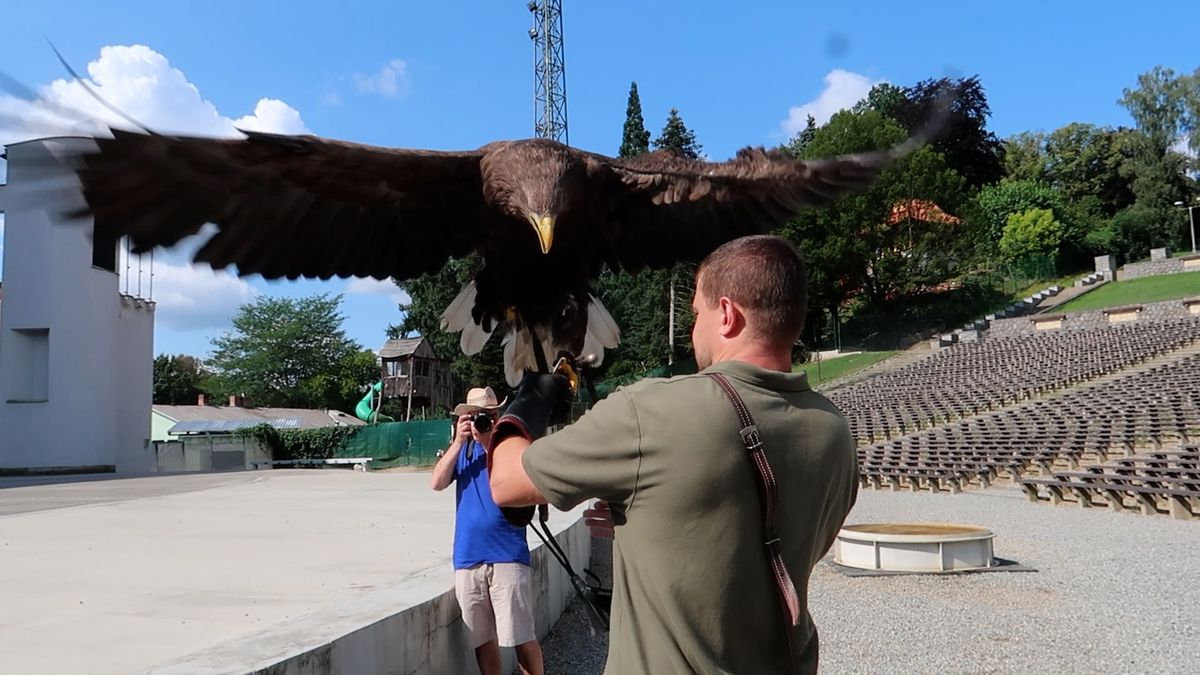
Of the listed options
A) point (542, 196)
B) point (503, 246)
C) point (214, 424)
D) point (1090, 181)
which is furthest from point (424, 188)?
point (1090, 181)

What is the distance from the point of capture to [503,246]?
4219 mm

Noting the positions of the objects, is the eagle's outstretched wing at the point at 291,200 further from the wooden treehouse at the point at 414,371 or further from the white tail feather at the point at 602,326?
the wooden treehouse at the point at 414,371

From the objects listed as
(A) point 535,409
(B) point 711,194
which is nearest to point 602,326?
(B) point 711,194

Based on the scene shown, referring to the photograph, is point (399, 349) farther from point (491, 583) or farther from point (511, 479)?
point (511, 479)

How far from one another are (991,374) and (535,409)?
32.5 m

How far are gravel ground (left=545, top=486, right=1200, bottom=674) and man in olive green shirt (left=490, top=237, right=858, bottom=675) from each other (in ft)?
12.9

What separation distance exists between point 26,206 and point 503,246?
1923mm

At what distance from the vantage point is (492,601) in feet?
14.2

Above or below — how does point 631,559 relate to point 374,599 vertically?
above

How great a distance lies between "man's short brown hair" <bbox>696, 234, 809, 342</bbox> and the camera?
152 centimetres

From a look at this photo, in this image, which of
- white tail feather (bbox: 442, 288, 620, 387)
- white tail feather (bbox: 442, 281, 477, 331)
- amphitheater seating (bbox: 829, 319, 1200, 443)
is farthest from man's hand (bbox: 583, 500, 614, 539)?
amphitheater seating (bbox: 829, 319, 1200, 443)

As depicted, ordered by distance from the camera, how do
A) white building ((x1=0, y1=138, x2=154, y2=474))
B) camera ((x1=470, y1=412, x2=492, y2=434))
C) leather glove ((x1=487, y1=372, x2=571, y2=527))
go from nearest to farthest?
leather glove ((x1=487, y1=372, x2=571, y2=527)) < camera ((x1=470, y1=412, x2=492, y2=434)) < white building ((x1=0, y1=138, x2=154, y2=474))

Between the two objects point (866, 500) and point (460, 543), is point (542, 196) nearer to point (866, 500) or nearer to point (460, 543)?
point (460, 543)

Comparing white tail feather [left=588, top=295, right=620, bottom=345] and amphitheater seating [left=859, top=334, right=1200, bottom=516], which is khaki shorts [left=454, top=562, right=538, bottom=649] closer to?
white tail feather [left=588, top=295, right=620, bottom=345]
